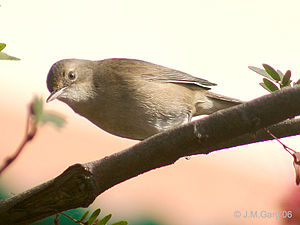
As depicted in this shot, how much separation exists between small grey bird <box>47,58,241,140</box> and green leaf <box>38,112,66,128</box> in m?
2.20

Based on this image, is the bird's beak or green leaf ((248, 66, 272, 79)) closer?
green leaf ((248, 66, 272, 79))

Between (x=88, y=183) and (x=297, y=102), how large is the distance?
0.84 meters

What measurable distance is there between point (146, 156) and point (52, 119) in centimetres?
68

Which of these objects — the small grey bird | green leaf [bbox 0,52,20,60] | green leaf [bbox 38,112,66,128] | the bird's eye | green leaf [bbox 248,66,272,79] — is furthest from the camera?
the bird's eye

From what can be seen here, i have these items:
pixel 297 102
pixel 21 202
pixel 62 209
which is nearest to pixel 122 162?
pixel 62 209

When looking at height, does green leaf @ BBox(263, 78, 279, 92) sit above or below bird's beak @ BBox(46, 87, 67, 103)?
above

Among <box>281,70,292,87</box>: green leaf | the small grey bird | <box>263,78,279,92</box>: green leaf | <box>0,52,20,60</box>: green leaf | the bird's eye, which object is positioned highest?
<box>0,52,20,60</box>: green leaf

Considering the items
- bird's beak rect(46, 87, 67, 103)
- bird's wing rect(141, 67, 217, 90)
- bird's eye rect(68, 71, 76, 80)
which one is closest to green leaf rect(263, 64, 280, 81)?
bird's wing rect(141, 67, 217, 90)

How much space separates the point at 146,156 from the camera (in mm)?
1599

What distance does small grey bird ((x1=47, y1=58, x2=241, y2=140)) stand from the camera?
3.25 metres

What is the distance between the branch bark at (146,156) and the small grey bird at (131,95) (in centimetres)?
151

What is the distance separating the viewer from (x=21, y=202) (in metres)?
1.75

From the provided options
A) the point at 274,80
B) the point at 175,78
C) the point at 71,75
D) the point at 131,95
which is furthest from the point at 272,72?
the point at 71,75

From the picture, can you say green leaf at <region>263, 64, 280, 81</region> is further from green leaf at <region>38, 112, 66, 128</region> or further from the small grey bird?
the small grey bird
